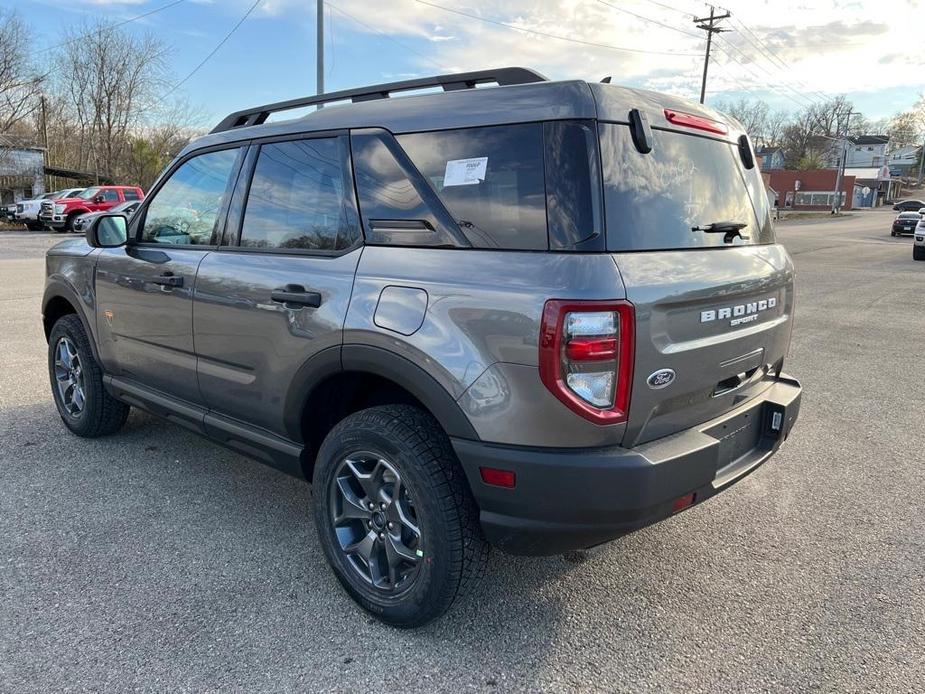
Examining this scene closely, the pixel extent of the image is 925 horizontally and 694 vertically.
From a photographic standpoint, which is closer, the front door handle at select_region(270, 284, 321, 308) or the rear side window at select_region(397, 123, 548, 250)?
the rear side window at select_region(397, 123, 548, 250)

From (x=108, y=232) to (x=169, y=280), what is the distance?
2.47 ft

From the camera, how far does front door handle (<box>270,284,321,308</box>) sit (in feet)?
8.81

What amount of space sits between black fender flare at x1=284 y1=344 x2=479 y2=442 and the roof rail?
112 cm

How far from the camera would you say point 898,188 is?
330 feet

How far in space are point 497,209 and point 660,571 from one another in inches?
70.5

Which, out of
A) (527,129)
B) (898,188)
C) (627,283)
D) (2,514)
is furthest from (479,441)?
(898,188)

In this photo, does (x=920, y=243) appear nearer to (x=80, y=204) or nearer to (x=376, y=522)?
(x=376, y=522)

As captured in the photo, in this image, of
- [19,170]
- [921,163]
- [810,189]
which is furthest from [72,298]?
[921,163]

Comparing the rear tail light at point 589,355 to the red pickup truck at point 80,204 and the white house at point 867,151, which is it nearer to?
the red pickup truck at point 80,204

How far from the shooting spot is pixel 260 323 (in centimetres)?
292

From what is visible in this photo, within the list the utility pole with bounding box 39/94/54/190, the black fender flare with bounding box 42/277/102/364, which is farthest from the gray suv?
the utility pole with bounding box 39/94/54/190

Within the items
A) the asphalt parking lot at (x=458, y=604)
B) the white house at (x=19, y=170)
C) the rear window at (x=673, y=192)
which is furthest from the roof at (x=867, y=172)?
the rear window at (x=673, y=192)

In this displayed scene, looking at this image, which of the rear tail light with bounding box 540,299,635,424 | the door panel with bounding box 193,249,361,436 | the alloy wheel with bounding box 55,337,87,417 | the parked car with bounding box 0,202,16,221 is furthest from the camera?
the parked car with bounding box 0,202,16,221

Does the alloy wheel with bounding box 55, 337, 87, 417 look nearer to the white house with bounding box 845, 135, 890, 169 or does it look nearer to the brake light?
the brake light
